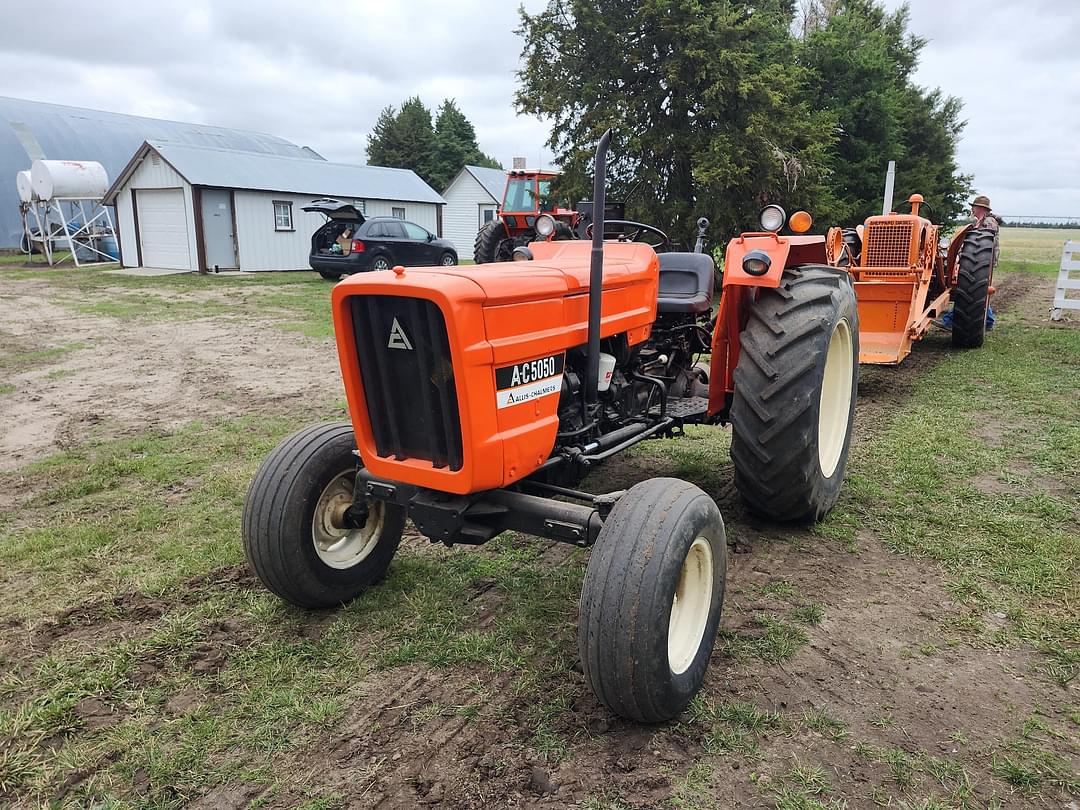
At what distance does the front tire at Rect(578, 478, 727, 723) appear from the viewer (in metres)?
2.34

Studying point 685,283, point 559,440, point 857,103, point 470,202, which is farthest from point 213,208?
point 559,440

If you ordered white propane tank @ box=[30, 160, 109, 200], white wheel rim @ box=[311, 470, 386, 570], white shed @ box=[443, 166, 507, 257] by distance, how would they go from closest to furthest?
white wheel rim @ box=[311, 470, 386, 570], white propane tank @ box=[30, 160, 109, 200], white shed @ box=[443, 166, 507, 257]

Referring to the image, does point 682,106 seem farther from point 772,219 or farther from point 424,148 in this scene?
point 424,148

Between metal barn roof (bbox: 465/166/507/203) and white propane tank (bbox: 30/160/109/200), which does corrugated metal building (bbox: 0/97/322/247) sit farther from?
metal barn roof (bbox: 465/166/507/203)

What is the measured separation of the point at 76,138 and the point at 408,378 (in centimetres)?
3187

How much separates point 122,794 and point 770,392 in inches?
115

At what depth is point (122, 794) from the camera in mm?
2250

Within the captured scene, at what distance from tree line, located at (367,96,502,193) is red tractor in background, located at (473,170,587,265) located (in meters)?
31.8

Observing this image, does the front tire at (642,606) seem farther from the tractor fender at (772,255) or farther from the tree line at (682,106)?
the tree line at (682,106)

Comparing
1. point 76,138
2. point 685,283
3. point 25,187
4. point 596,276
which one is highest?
point 76,138

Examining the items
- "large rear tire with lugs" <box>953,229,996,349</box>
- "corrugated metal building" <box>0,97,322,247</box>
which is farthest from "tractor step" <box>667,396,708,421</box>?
"corrugated metal building" <box>0,97,322,247</box>

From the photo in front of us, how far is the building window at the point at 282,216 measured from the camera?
21564 millimetres

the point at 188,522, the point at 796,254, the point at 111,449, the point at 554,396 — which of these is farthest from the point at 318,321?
the point at 554,396

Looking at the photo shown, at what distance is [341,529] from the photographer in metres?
3.33
